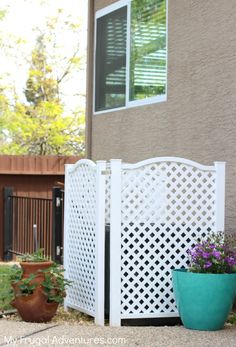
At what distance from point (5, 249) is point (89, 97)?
12.8 ft

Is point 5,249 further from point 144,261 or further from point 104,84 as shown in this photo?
point 144,261

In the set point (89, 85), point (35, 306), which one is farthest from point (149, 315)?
point (89, 85)

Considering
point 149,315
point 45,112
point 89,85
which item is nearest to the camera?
point 149,315

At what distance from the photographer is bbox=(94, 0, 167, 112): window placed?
10008 millimetres

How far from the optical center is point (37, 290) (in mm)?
7457

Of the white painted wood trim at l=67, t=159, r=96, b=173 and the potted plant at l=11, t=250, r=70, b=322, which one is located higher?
the white painted wood trim at l=67, t=159, r=96, b=173

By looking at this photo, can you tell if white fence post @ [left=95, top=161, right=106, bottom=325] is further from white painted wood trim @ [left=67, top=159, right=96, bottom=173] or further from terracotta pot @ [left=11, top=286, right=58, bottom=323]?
terracotta pot @ [left=11, top=286, right=58, bottom=323]

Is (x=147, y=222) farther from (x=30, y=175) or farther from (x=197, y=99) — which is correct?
(x=30, y=175)

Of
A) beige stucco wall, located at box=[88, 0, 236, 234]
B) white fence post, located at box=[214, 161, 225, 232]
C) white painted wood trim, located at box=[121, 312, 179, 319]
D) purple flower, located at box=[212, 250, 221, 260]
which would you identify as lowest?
white painted wood trim, located at box=[121, 312, 179, 319]

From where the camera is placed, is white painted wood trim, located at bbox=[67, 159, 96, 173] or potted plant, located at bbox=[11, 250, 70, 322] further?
white painted wood trim, located at bbox=[67, 159, 96, 173]

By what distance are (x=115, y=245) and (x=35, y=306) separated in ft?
3.16

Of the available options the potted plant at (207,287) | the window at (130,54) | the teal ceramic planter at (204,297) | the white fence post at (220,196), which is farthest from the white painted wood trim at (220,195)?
the window at (130,54)

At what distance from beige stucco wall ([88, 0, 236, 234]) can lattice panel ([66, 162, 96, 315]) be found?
149 centimetres

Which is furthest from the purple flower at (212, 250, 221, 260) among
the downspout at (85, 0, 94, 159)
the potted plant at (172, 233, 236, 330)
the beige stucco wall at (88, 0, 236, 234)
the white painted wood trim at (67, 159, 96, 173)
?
the downspout at (85, 0, 94, 159)
